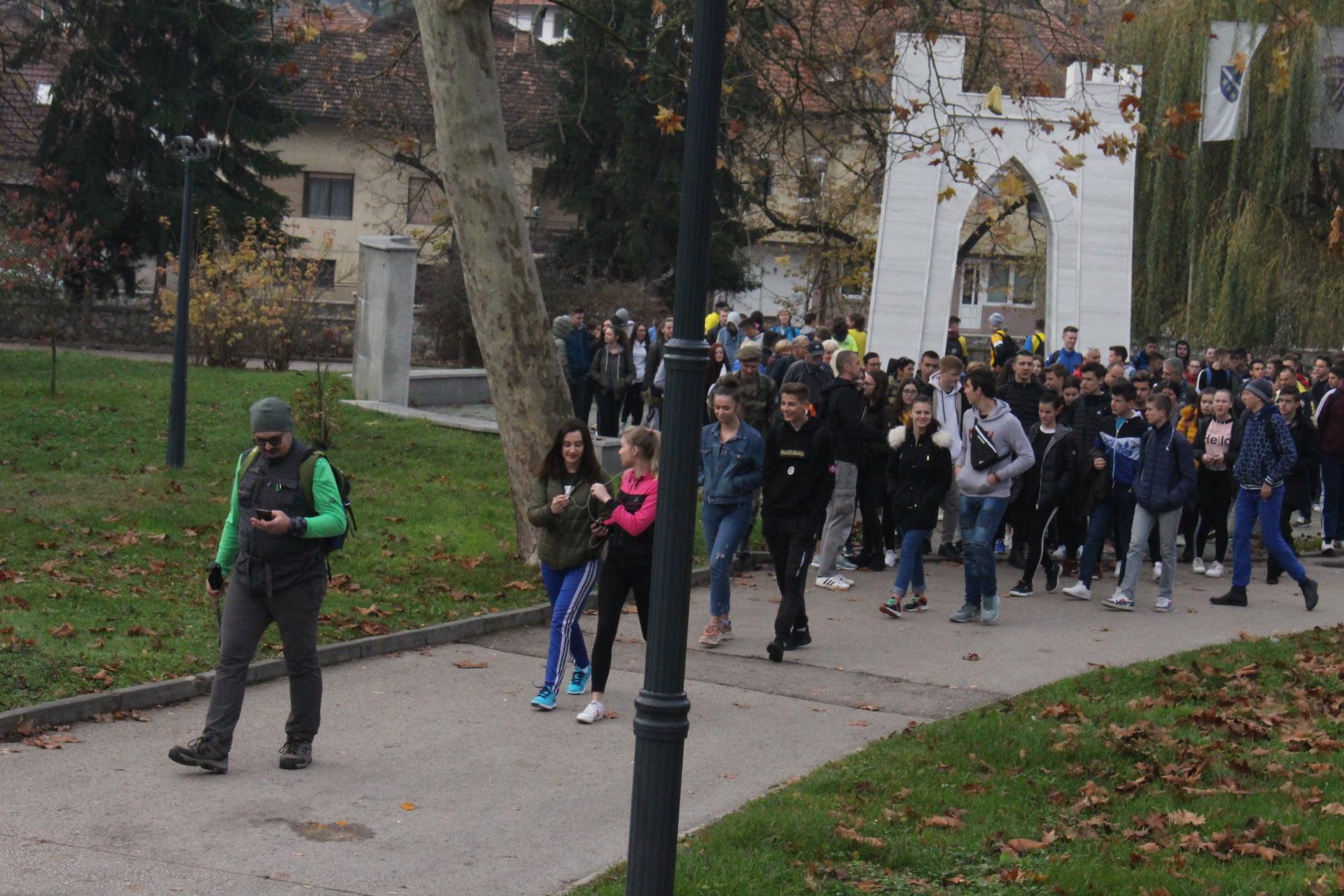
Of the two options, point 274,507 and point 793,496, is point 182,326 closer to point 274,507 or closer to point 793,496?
point 793,496

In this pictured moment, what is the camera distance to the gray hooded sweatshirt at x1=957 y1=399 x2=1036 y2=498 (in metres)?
12.7

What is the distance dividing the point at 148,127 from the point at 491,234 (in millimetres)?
31372

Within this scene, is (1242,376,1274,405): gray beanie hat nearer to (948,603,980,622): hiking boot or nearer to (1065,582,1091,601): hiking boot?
(1065,582,1091,601): hiking boot

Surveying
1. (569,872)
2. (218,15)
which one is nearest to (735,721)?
(569,872)

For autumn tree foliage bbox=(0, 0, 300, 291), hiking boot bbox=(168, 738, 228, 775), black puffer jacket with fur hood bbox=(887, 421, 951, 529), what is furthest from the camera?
autumn tree foliage bbox=(0, 0, 300, 291)

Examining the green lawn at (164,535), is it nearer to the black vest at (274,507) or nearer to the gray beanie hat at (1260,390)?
the black vest at (274,507)

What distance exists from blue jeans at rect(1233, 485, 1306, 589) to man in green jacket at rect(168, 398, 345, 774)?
9.12 metres

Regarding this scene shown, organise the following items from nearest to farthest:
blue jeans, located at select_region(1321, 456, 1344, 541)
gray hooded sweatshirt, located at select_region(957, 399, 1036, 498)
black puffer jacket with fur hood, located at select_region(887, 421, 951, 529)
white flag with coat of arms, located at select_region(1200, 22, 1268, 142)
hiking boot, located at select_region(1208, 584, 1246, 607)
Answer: black puffer jacket with fur hood, located at select_region(887, 421, 951, 529) → gray hooded sweatshirt, located at select_region(957, 399, 1036, 498) → hiking boot, located at select_region(1208, 584, 1246, 607) → blue jeans, located at select_region(1321, 456, 1344, 541) → white flag with coat of arms, located at select_region(1200, 22, 1268, 142)

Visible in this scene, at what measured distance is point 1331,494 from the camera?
1802 centimetres

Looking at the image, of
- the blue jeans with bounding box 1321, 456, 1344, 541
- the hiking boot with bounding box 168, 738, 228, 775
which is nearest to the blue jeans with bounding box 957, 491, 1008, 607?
the hiking boot with bounding box 168, 738, 228, 775

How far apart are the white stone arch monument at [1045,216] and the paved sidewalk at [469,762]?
35.8 ft

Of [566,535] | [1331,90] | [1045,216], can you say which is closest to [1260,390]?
[566,535]

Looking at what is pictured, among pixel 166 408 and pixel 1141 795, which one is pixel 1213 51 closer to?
pixel 166 408

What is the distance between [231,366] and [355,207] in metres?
31.1
